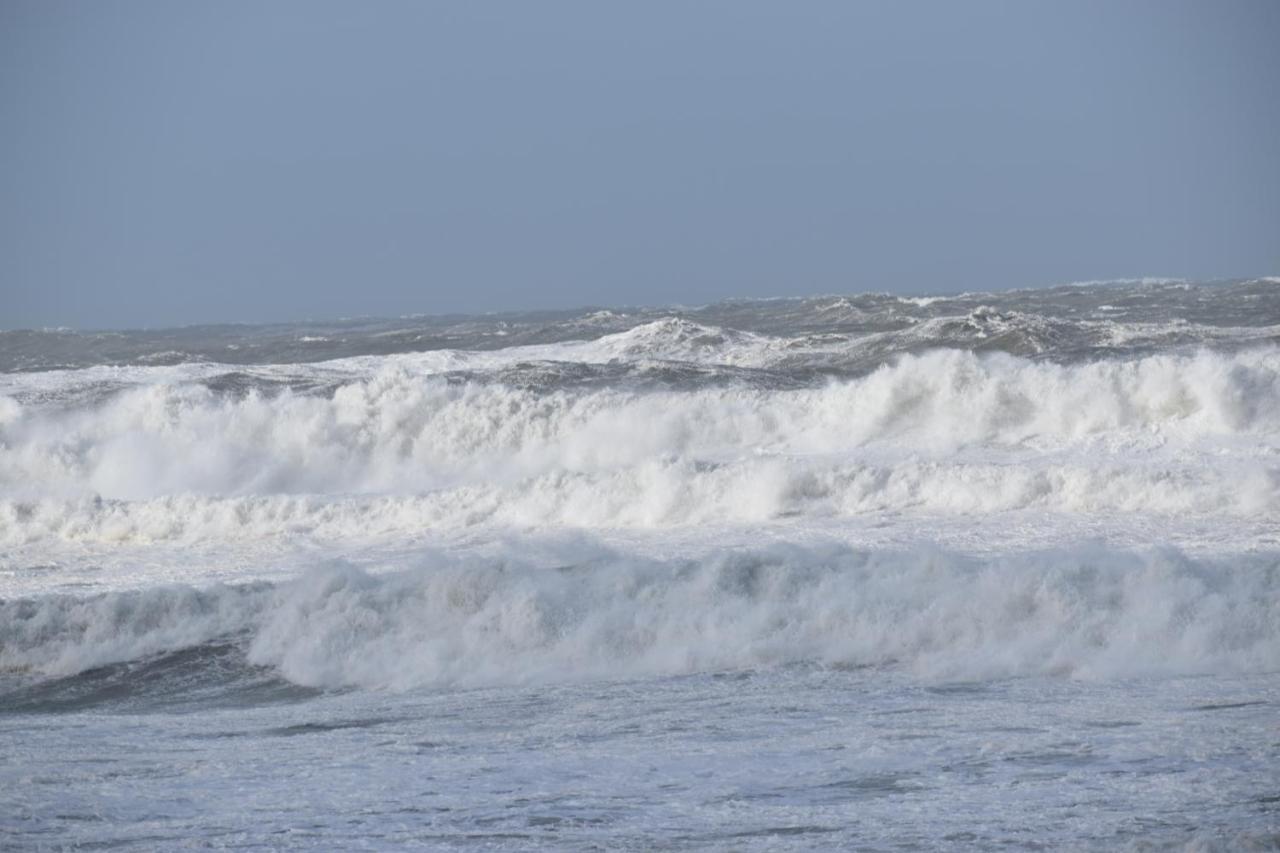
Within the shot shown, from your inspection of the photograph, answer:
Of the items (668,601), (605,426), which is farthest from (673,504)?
(668,601)

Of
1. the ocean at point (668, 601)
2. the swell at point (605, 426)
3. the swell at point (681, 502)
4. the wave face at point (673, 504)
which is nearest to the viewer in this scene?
the ocean at point (668, 601)

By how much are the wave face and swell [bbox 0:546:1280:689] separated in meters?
0.03

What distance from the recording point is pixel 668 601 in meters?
10.8

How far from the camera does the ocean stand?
6.69 metres

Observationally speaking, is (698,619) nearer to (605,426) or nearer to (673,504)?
(673,504)

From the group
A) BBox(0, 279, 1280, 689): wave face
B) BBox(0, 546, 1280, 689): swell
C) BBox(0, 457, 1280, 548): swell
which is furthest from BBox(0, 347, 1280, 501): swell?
BBox(0, 546, 1280, 689): swell

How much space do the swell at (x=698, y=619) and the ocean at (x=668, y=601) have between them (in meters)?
0.04

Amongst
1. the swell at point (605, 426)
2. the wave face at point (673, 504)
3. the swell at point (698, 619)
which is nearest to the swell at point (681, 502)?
the wave face at point (673, 504)

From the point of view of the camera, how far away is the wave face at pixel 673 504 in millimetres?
9969

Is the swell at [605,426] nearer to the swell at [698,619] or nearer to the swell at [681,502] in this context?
the swell at [681,502]

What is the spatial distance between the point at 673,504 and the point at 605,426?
378 cm

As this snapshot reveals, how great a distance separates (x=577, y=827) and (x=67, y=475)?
1551 centimetres

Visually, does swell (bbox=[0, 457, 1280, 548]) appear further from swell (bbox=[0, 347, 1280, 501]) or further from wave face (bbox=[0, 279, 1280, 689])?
swell (bbox=[0, 347, 1280, 501])

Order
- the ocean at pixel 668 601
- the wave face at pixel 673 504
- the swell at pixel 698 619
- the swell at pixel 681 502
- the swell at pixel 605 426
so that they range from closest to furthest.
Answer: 1. the ocean at pixel 668 601
2. the swell at pixel 698 619
3. the wave face at pixel 673 504
4. the swell at pixel 681 502
5. the swell at pixel 605 426
